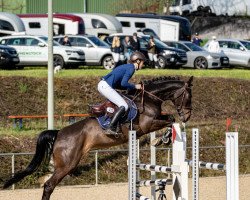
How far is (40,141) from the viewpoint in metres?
17.6

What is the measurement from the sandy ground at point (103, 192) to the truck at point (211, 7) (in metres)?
39.9

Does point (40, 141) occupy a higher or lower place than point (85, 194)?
higher

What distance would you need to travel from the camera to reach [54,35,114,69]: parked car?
39062 mm

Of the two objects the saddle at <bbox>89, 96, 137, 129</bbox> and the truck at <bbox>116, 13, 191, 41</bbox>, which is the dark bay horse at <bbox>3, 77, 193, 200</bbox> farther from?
the truck at <bbox>116, 13, 191, 41</bbox>

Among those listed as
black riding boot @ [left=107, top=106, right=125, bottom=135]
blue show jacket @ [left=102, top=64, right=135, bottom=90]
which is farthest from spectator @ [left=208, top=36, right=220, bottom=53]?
black riding boot @ [left=107, top=106, right=125, bottom=135]

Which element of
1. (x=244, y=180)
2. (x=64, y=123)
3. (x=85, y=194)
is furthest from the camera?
(x=64, y=123)

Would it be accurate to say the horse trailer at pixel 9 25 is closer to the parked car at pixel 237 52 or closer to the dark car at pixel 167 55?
the dark car at pixel 167 55

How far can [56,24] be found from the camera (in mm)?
48781

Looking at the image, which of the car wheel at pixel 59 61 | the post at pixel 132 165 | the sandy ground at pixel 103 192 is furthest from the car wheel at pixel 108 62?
the post at pixel 132 165

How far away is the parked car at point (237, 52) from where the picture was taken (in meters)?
43.4

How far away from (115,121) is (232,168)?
523 cm

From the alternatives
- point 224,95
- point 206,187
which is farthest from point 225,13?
point 206,187

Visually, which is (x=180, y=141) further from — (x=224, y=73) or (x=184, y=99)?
→ (x=224, y=73)

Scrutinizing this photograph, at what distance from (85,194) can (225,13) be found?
44.8 m
